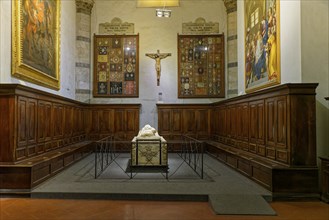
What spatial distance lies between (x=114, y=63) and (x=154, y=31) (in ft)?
7.89

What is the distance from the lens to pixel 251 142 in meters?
7.11

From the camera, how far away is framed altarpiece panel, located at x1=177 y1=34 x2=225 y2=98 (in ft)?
40.2

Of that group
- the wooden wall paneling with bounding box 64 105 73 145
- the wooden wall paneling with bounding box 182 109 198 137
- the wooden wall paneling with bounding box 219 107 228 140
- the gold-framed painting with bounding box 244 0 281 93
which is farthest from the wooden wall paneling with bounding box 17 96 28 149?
the wooden wall paneling with bounding box 182 109 198 137

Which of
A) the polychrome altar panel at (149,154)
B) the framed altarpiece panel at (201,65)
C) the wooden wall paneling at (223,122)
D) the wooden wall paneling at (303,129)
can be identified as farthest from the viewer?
the framed altarpiece panel at (201,65)

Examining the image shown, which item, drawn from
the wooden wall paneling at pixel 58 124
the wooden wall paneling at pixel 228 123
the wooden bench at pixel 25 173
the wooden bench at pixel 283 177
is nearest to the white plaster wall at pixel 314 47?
the wooden bench at pixel 283 177

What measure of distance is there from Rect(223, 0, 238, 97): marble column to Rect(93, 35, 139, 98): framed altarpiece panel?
4218mm

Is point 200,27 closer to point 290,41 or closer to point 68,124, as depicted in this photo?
point 290,41

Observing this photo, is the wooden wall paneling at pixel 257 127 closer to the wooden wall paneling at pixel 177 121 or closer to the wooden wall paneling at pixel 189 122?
the wooden wall paneling at pixel 189 122

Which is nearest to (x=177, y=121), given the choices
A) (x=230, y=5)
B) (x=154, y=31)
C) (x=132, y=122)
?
(x=132, y=122)

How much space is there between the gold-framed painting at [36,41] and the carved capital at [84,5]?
2.59 meters

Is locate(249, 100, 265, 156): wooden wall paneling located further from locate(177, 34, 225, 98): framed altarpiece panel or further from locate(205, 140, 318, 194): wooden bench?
Answer: locate(177, 34, 225, 98): framed altarpiece panel

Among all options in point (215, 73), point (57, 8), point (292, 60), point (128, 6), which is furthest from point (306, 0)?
point (128, 6)

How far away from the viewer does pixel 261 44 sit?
23.9 feet

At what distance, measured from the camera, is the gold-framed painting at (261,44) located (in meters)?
6.40
